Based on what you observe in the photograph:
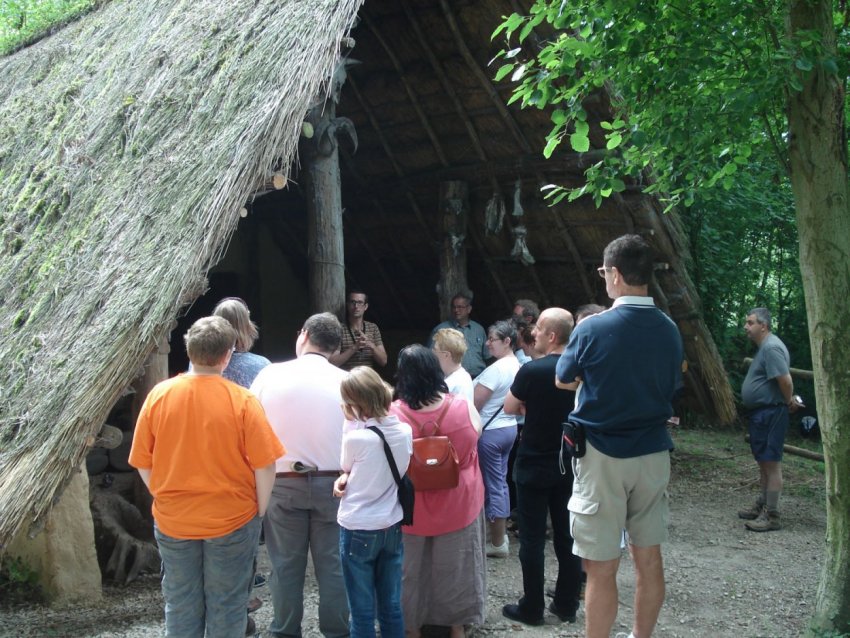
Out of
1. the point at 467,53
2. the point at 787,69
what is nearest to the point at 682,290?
the point at 467,53

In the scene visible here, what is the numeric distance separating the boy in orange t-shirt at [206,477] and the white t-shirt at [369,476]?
0.33 metres

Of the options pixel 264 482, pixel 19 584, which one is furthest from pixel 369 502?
pixel 19 584

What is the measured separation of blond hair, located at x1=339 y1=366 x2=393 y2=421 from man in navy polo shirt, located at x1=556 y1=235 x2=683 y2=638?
0.78 metres

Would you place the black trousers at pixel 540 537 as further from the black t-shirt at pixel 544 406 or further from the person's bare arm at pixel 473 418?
the person's bare arm at pixel 473 418

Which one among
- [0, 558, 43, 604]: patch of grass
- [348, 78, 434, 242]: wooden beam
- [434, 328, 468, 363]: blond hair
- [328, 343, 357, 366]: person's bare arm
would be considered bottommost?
[0, 558, 43, 604]: patch of grass

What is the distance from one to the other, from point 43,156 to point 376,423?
451cm

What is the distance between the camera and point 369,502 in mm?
3525

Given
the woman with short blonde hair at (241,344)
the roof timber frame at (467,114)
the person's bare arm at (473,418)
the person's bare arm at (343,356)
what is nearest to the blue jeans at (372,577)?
the person's bare arm at (473,418)

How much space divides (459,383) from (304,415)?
1062 mm

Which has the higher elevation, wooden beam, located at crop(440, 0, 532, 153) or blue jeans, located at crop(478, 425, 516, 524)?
wooden beam, located at crop(440, 0, 532, 153)

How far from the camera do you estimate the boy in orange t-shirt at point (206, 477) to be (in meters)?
3.29

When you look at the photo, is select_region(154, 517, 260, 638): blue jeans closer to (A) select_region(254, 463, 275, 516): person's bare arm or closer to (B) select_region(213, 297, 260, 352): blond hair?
(A) select_region(254, 463, 275, 516): person's bare arm

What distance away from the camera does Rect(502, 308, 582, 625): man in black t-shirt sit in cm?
421

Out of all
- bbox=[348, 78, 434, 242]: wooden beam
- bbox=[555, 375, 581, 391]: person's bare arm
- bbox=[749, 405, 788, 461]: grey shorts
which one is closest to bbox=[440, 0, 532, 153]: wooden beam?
bbox=[348, 78, 434, 242]: wooden beam
